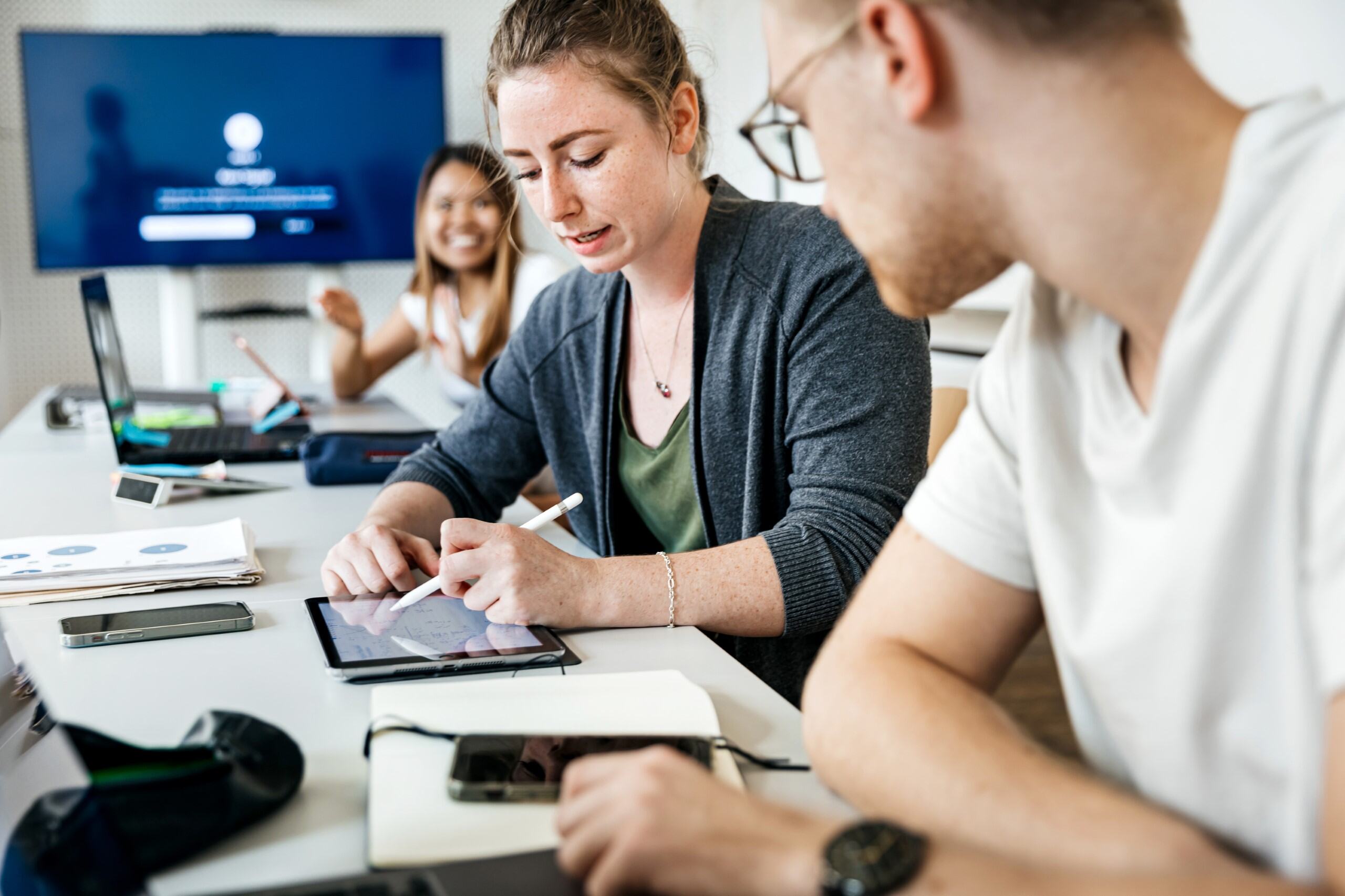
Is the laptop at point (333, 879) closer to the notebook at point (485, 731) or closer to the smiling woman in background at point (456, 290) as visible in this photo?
the notebook at point (485, 731)

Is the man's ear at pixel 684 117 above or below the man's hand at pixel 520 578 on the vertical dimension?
above

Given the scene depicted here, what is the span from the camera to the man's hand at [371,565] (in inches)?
46.2

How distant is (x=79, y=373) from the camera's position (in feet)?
13.6

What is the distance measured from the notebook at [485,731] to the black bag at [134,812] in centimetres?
8

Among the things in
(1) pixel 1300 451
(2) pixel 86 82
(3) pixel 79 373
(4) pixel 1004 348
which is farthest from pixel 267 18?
(1) pixel 1300 451

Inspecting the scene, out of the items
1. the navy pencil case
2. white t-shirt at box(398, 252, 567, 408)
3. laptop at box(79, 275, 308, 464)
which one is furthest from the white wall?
white t-shirt at box(398, 252, 567, 408)

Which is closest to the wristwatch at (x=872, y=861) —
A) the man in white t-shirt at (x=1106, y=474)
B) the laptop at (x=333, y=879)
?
the man in white t-shirt at (x=1106, y=474)

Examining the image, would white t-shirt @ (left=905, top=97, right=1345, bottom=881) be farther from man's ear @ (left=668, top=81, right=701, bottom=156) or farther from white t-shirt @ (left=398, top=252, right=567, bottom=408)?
white t-shirt @ (left=398, top=252, right=567, bottom=408)

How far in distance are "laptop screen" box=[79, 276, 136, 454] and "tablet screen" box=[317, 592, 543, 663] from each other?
962 millimetres

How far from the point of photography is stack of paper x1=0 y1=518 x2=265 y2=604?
1163mm

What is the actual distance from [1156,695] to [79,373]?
4262 millimetres

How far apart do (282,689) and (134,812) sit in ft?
0.89

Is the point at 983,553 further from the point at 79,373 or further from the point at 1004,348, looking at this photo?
the point at 79,373

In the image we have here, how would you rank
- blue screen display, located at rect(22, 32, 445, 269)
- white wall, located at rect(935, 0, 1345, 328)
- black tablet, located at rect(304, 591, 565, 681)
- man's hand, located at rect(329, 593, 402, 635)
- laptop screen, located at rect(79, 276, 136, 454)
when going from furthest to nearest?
blue screen display, located at rect(22, 32, 445, 269), laptop screen, located at rect(79, 276, 136, 454), white wall, located at rect(935, 0, 1345, 328), man's hand, located at rect(329, 593, 402, 635), black tablet, located at rect(304, 591, 565, 681)
